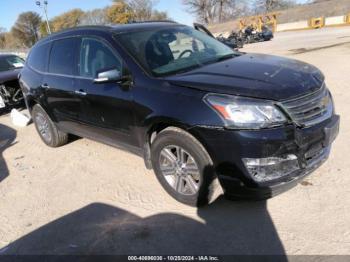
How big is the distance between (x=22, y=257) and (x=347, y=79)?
7530mm

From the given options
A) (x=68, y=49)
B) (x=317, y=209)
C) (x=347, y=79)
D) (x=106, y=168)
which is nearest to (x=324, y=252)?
(x=317, y=209)

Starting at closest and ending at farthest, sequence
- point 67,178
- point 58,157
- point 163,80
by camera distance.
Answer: point 163,80
point 67,178
point 58,157

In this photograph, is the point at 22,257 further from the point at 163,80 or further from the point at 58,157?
the point at 58,157

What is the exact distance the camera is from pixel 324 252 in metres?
2.82

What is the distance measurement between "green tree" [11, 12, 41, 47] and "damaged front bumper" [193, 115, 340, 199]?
94.6 m

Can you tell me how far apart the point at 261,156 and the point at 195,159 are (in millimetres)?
646

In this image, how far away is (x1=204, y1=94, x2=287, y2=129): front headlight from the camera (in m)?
3.03

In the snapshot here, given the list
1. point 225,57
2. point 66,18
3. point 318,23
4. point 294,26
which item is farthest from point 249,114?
point 66,18

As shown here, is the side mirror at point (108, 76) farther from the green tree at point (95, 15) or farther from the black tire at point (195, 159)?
the green tree at point (95, 15)

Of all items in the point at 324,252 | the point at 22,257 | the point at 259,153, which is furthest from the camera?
the point at 22,257

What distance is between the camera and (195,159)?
3377mm

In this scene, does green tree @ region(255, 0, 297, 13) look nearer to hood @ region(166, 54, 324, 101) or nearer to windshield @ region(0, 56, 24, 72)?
windshield @ region(0, 56, 24, 72)

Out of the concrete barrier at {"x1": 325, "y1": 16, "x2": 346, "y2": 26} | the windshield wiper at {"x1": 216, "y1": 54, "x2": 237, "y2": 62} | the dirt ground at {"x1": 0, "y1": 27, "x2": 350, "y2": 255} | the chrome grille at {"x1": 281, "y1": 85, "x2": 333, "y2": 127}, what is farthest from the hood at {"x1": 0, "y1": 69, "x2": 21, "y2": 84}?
the concrete barrier at {"x1": 325, "y1": 16, "x2": 346, "y2": 26}

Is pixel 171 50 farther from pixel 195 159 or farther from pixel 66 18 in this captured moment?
pixel 66 18
